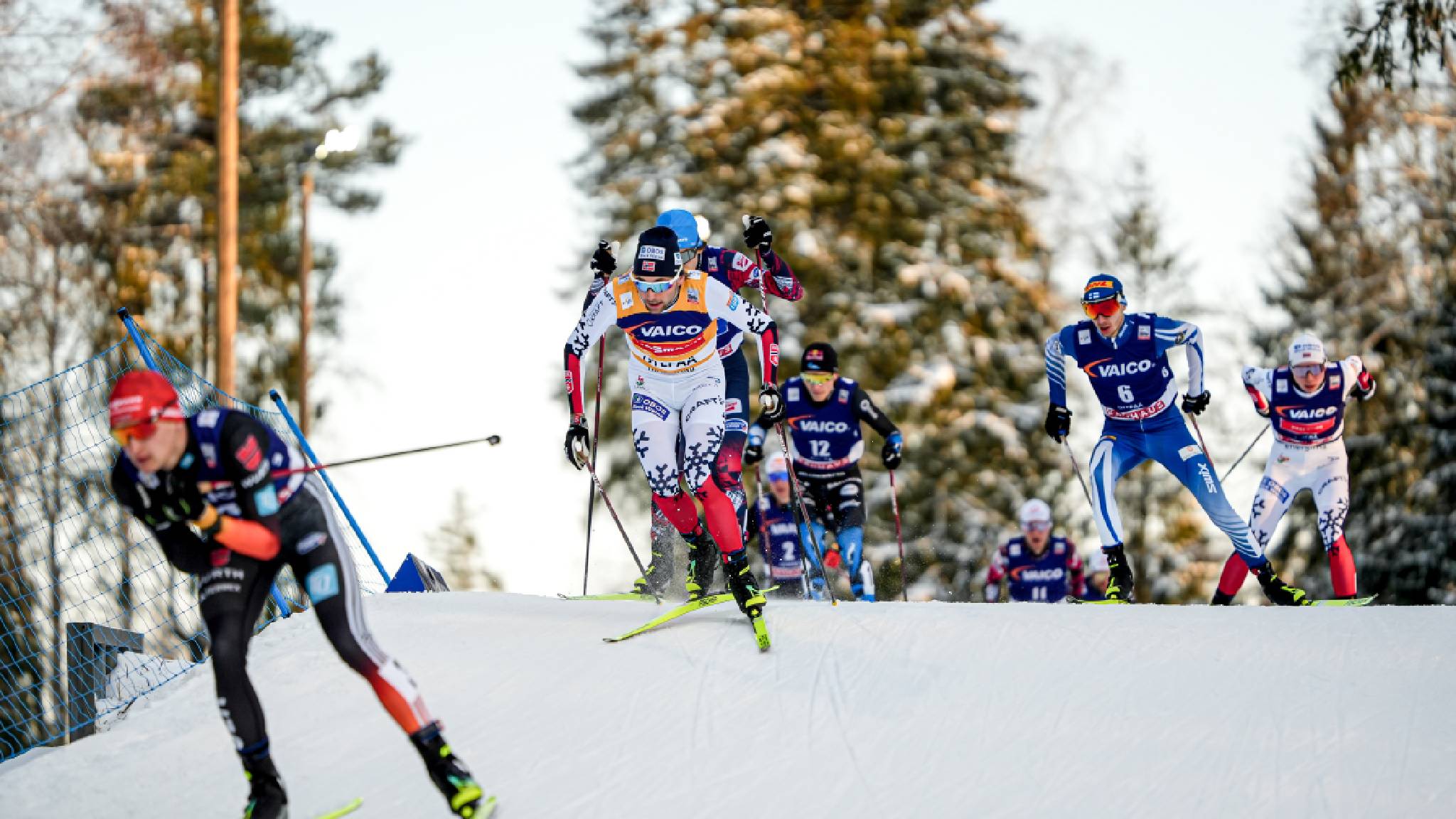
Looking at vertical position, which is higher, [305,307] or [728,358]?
[305,307]

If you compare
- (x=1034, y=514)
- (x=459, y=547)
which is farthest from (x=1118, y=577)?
(x=459, y=547)

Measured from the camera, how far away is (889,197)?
24.2m

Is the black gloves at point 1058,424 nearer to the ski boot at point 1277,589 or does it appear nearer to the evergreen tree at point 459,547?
the ski boot at point 1277,589

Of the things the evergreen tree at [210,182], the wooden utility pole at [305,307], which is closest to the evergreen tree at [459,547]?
the evergreen tree at [210,182]

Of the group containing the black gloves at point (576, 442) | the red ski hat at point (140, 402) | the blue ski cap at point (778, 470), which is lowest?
the blue ski cap at point (778, 470)

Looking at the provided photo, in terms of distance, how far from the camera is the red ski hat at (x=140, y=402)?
539cm

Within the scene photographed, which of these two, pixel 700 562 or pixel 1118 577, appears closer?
pixel 700 562

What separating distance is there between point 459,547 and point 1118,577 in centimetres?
4865

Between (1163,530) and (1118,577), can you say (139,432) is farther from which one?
(1163,530)

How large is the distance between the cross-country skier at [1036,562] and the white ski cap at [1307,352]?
138 inches

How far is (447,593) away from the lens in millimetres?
10672

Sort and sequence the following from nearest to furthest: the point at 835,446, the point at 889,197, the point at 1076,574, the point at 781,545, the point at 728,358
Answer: the point at 728,358
the point at 835,446
the point at 781,545
the point at 1076,574
the point at 889,197

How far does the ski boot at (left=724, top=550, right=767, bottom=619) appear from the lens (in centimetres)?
825

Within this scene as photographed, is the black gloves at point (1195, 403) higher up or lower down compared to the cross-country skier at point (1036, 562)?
higher up
